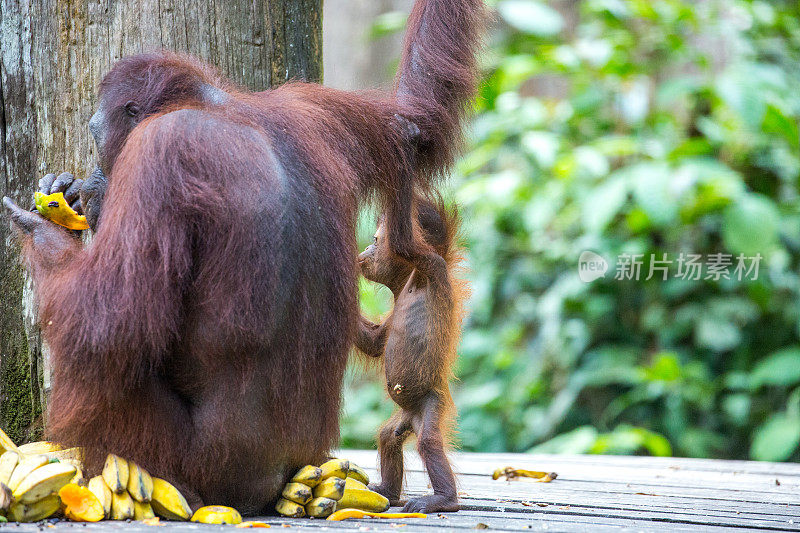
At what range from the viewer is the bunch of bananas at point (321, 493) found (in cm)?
242

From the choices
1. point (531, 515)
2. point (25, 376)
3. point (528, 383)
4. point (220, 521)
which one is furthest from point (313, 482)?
point (528, 383)

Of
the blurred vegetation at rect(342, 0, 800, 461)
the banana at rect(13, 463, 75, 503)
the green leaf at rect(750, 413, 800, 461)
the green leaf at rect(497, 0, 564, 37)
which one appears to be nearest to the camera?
the banana at rect(13, 463, 75, 503)

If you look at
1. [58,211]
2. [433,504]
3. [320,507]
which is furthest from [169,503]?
[58,211]

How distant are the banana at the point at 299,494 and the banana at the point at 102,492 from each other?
0.49m

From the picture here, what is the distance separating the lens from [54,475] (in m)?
2.00

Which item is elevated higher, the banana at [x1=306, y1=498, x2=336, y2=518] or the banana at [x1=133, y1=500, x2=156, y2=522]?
the banana at [x1=133, y1=500, x2=156, y2=522]

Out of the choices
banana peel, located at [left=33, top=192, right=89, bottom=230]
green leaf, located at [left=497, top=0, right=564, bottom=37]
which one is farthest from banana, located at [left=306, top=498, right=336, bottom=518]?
green leaf, located at [left=497, top=0, right=564, bottom=37]

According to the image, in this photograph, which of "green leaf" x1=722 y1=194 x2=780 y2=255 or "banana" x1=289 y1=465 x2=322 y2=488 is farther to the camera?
"green leaf" x1=722 y1=194 x2=780 y2=255

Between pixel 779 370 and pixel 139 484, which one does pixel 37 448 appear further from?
pixel 779 370

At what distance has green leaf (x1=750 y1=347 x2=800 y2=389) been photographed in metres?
5.23

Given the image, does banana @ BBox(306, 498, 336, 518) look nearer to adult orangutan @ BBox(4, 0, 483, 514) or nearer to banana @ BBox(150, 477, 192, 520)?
adult orangutan @ BBox(4, 0, 483, 514)

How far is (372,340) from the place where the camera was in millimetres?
3043

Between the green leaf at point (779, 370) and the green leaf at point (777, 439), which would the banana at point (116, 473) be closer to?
the green leaf at point (777, 439)

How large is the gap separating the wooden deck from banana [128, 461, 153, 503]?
4.6 inches
